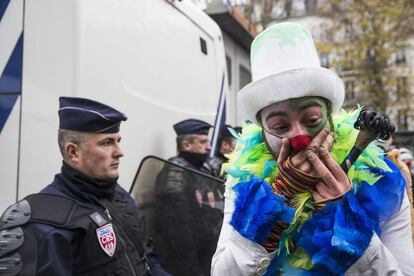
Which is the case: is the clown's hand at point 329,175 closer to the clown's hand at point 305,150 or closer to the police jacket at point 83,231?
the clown's hand at point 305,150

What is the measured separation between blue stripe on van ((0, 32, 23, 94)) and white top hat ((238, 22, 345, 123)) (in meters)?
1.13

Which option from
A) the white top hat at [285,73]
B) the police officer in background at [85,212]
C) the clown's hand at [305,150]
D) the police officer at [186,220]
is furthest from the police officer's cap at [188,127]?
the clown's hand at [305,150]

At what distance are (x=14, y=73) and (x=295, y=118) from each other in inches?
54.5

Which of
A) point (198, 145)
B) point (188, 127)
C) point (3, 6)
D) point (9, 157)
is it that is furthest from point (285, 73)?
point (198, 145)

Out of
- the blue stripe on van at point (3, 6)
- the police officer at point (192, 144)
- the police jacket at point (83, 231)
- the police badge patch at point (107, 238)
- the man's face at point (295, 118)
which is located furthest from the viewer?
the police officer at point (192, 144)

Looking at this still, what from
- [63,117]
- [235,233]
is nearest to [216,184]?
[63,117]

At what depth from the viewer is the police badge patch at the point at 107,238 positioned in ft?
6.61

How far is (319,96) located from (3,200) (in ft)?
4.76

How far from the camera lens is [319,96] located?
151 centimetres

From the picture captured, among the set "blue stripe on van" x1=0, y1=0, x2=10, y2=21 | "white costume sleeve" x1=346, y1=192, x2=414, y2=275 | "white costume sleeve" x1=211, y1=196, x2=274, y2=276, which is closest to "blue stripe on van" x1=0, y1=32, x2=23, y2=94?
"blue stripe on van" x1=0, y1=0, x2=10, y2=21

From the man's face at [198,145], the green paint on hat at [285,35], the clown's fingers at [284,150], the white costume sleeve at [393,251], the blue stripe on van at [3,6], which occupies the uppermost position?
the blue stripe on van at [3,6]

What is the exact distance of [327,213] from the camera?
1.39 metres

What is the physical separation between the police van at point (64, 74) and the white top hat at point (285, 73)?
96 centimetres

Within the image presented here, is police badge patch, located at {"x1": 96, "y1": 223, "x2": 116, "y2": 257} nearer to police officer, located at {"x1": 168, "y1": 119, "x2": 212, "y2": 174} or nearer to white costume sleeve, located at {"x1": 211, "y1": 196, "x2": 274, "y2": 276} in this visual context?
white costume sleeve, located at {"x1": 211, "y1": 196, "x2": 274, "y2": 276}
